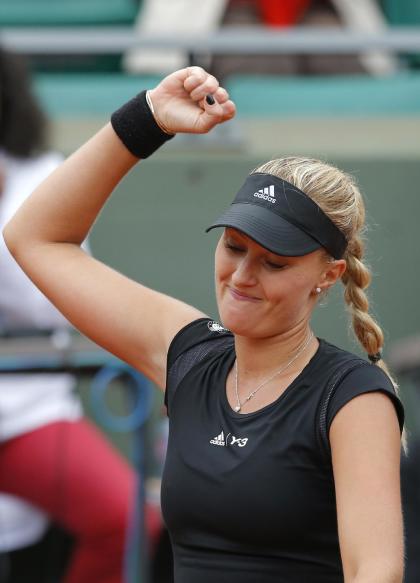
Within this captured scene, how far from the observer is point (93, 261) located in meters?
2.04

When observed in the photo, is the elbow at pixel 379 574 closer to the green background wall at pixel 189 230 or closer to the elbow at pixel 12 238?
the elbow at pixel 12 238

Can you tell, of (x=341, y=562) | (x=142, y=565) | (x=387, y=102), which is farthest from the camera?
(x=387, y=102)

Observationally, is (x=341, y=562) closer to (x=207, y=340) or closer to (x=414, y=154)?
(x=207, y=340)

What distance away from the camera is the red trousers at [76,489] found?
3.35m

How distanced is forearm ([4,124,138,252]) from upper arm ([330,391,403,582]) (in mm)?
636

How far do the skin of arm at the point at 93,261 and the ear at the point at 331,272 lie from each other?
0.27 meters

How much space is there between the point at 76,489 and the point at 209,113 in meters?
1.78

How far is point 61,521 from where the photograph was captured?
135 inches

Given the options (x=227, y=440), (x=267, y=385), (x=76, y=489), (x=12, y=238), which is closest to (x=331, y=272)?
(x=267, y=385)

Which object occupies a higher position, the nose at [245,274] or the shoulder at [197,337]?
the nose at [245,274]

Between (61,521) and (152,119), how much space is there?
1.79 meters

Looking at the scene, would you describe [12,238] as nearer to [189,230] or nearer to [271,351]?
[271,351]

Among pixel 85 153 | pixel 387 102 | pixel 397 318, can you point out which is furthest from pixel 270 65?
pixel 85 153

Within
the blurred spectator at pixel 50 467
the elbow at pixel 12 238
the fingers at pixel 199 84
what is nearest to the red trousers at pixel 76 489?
the blurred spectator at pixel 50 467
